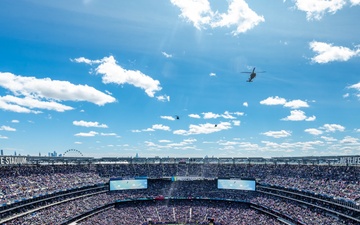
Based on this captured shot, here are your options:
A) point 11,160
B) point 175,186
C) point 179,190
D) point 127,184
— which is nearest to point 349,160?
point 179,190

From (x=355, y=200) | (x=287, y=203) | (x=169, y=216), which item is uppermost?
(x=355, y=200)

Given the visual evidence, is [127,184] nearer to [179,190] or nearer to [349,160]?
[179,190]

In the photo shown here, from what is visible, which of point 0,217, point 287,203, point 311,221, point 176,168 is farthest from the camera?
point 176,168

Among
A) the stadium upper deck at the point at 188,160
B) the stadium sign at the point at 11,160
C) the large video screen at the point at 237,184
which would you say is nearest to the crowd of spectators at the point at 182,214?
the large video screen at the point at 237,184

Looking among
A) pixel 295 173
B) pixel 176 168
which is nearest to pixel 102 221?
pixel 176 168

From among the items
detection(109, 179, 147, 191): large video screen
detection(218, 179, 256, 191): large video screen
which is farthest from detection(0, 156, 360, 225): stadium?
detection(109, 179, 147, 191): large video screen

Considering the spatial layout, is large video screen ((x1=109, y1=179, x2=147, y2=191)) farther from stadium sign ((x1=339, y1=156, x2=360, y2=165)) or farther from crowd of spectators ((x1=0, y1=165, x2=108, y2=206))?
stadium sign ((x1=339, y1=156, x2=360, y2=165))

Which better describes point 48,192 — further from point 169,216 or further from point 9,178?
point 169,216
